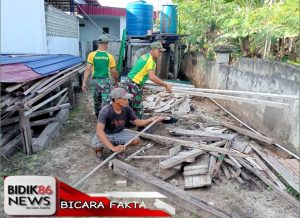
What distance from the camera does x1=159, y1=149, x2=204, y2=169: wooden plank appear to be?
4.05 metres

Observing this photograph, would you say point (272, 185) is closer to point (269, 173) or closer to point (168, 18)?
point (269, 173)

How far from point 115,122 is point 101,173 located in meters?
0.84

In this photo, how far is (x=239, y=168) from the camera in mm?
4223

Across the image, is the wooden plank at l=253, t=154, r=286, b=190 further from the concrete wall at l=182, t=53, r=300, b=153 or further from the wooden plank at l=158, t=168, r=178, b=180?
the wooden plank at l=158, t=168, r=178, b=180

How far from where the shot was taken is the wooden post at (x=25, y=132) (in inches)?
174

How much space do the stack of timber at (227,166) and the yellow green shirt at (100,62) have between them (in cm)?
211

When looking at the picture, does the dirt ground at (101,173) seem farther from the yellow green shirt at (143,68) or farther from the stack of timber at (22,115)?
the yellow green shirt at (143,68)

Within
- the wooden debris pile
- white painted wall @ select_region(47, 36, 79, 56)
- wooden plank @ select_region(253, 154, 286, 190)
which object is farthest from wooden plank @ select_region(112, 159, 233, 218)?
white painted wall @ select_region(47, 36, 79, 56)

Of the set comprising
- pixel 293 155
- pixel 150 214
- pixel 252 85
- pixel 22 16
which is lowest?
pixel 150 214

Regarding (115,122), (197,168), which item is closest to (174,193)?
(197,168)

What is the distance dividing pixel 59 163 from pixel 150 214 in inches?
77.1

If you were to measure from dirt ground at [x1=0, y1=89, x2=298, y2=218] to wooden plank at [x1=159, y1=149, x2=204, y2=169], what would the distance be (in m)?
0.24

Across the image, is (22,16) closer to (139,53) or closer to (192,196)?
(139,53)

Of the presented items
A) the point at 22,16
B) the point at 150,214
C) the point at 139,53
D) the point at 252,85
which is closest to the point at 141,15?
the point at 139,53
